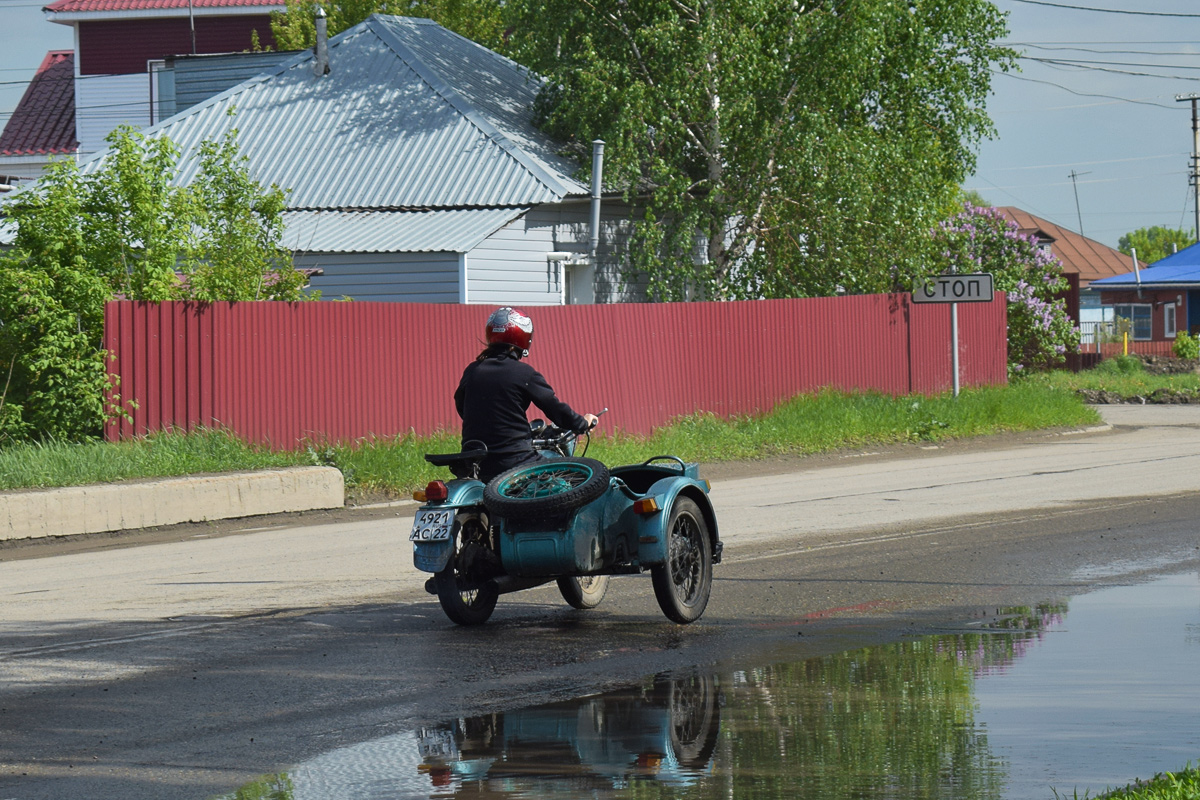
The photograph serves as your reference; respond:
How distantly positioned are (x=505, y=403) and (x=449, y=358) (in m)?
12.1

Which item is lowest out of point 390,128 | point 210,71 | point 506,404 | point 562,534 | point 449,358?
point 562,534

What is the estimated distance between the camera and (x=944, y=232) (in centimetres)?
3428

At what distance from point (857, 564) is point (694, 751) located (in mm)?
5673

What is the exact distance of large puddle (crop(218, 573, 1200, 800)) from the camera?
547 cm

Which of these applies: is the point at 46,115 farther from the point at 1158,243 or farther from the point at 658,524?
the point at 1158,243

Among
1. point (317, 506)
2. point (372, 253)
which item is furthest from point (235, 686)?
point (372, 253)

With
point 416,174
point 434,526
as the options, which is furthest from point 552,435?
point 416,174

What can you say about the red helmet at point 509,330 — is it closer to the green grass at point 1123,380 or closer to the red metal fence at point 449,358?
the red metal fence at point 449,358

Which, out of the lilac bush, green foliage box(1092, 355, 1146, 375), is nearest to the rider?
the lilac bush

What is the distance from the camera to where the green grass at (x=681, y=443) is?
16078mm

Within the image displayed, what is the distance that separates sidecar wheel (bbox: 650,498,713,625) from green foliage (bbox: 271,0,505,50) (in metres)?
36.2

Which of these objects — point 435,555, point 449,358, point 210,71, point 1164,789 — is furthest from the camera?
point 210,71

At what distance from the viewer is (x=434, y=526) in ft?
28.8

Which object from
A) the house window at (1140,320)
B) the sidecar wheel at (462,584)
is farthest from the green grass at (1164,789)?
the house window at (1140,320)
